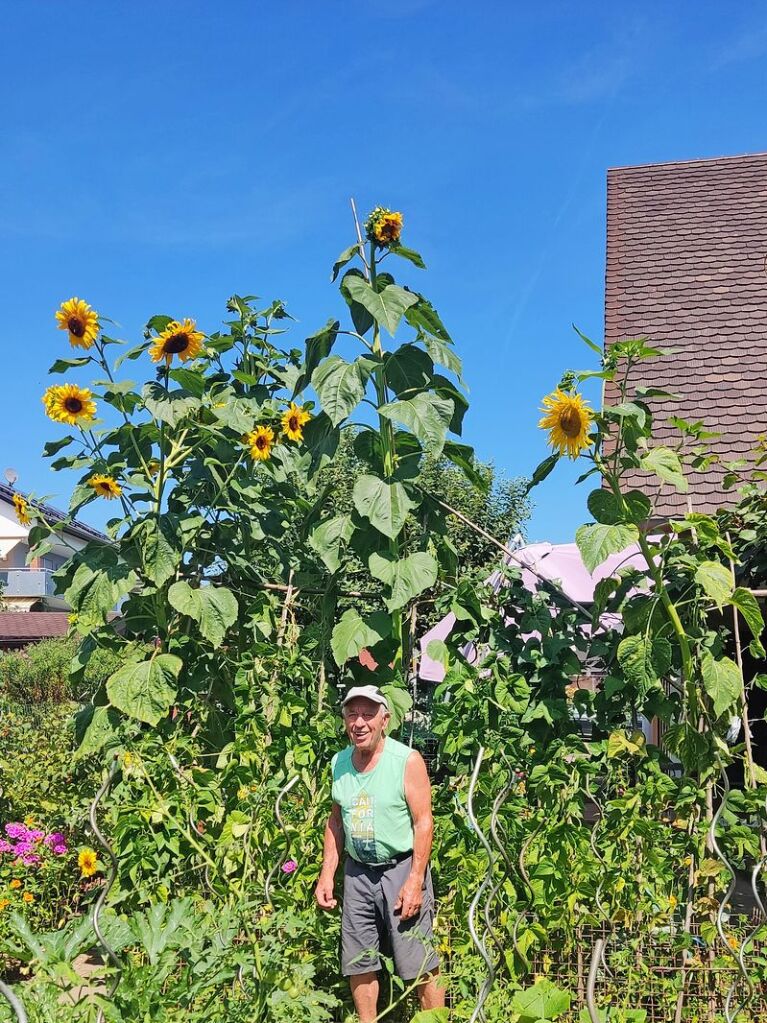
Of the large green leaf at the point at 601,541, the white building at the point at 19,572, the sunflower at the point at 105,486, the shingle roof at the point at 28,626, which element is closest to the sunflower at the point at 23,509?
the sunflower at the point at 105,486

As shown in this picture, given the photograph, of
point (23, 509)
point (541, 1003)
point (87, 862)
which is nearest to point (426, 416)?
point (23, 509)

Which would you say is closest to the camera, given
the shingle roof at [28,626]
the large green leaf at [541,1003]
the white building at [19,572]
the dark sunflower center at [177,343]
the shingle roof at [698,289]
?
the large green leaf at [541,1003]

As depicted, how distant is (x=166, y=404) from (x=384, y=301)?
0.86 meters

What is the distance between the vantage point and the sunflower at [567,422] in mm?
2771

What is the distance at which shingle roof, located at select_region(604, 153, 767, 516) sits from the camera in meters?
6.66

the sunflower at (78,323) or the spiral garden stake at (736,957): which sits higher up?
the sunflower at (78,323)

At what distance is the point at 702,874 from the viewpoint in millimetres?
2758

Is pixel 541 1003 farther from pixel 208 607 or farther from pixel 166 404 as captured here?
pixel 166 404

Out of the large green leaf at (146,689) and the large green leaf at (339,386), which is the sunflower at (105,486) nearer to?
the large green leaf at (146,689)

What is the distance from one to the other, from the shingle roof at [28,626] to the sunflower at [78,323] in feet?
69.0

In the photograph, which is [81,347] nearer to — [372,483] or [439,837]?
[372,483]

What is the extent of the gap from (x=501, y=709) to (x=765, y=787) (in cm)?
78

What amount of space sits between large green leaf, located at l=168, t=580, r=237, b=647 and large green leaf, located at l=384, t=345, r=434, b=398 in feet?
3.00

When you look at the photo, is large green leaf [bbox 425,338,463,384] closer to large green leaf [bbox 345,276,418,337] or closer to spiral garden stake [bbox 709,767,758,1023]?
large green leaf [bbox 345,276,418,337]
